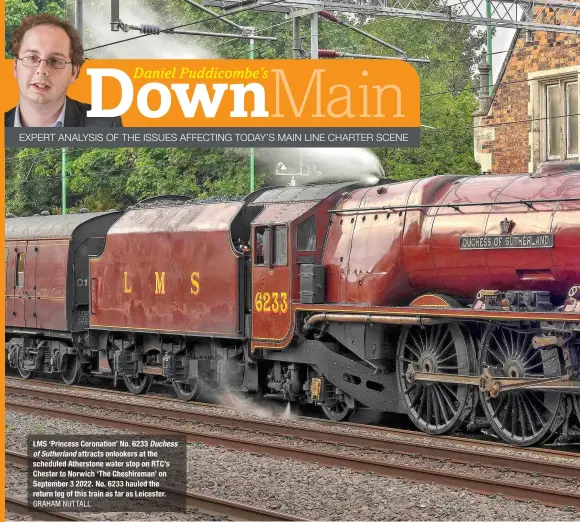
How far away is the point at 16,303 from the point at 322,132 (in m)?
7.78

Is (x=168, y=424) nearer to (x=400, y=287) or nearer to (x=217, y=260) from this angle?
(x=217, y=260)

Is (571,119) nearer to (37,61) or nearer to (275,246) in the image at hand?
(275,246)

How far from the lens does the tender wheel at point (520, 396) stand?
526 inches

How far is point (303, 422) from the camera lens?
17.0 meters

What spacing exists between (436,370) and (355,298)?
2028mm

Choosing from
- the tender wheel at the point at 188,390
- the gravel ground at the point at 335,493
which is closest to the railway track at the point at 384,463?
the gravel ground at the point at 335,493

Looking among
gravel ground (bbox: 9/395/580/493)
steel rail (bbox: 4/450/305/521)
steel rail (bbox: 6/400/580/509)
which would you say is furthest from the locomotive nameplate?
steel rail (bbox: 4/450/305/521)

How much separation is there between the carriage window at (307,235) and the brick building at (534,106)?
10510mm

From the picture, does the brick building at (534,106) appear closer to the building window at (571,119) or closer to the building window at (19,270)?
the building window at (571,119)

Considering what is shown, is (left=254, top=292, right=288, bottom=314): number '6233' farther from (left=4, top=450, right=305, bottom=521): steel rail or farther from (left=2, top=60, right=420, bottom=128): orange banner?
(left=2, top=60, right=420, bottom=128): orange banner

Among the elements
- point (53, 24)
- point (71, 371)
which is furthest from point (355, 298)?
point (71, 371)

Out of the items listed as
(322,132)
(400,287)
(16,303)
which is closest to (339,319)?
(400,287)

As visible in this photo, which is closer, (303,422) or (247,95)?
(303,422)

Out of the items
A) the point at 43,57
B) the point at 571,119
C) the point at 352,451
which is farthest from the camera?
the point at 571,119
